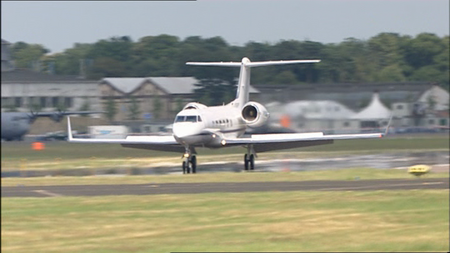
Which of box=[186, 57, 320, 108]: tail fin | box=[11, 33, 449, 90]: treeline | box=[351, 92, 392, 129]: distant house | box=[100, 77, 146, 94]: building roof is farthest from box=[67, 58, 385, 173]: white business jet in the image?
box=[100, 77, 146, 94]: building roof

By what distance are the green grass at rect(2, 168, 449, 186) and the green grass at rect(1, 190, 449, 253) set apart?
4.43 m

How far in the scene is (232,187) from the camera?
1520 cm

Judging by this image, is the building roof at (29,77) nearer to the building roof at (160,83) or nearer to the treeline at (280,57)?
the treeline at (280,57)

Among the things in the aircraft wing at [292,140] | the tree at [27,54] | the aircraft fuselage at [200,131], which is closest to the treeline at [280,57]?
the tree at [27,54]

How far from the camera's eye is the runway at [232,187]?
14055 millimetres

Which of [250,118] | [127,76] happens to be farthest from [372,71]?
[250,118]

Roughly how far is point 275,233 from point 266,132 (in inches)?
367

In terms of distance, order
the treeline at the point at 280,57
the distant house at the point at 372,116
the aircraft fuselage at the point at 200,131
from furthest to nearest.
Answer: the aircraft fuselage at the point at 200,131
the distant house at the point at 372,116
the treeline at the point at 280,57

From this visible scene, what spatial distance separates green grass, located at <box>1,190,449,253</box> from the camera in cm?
661

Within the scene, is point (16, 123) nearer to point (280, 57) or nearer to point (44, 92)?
point (44, 92)

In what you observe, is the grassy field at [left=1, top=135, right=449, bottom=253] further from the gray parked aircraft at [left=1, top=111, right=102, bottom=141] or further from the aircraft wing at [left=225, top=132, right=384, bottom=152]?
the aircraft wing at [left=225, top=132, right=384, bottom=152]

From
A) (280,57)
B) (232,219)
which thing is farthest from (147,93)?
(232,219)

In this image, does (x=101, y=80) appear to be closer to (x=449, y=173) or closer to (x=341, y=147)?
(x=449, y=173)

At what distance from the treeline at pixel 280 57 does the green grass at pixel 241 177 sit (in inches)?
568
